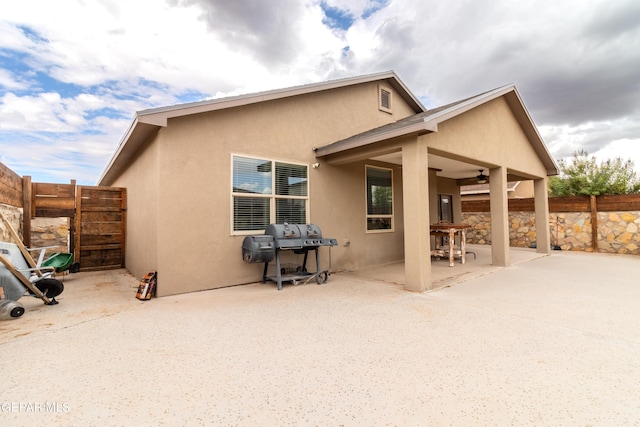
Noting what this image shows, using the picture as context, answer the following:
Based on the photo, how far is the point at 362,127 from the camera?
841cm

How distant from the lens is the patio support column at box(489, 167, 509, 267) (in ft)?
25.6

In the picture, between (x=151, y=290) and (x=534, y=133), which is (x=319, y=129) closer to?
(x=151, y=290)

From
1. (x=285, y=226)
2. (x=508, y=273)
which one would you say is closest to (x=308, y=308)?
(x=285, y=226)

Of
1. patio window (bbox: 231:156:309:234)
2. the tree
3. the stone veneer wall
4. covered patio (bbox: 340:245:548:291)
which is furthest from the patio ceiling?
the tree

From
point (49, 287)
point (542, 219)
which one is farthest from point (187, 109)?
point (542, 219)

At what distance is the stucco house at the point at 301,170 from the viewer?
5.12 meters

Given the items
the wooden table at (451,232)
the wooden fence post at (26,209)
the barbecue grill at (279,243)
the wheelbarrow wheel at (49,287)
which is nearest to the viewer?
the wheelbarrow wheel at (49,287)

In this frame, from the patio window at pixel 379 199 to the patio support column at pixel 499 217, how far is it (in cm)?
284

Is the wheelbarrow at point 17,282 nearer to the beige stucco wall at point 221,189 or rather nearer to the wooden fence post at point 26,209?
the beige stucco wall at point 221,189

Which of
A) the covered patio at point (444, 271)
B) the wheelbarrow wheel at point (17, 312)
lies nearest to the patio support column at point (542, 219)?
the covered patio at point (444, 271)

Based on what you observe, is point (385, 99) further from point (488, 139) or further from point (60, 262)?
point (60, 262)

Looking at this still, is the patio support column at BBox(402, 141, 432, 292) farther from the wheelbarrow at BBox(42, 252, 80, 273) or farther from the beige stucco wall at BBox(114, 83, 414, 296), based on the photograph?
the wheelbarrow at BBox(42, 252, 80, 273)

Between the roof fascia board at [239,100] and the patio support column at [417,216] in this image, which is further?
the patio support column at [417,216]

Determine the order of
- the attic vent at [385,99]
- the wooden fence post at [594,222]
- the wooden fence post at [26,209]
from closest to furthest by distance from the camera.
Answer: the wooden fence post at [26,209], the attic vent at [385,99], the wooden fence post at [594,222]
